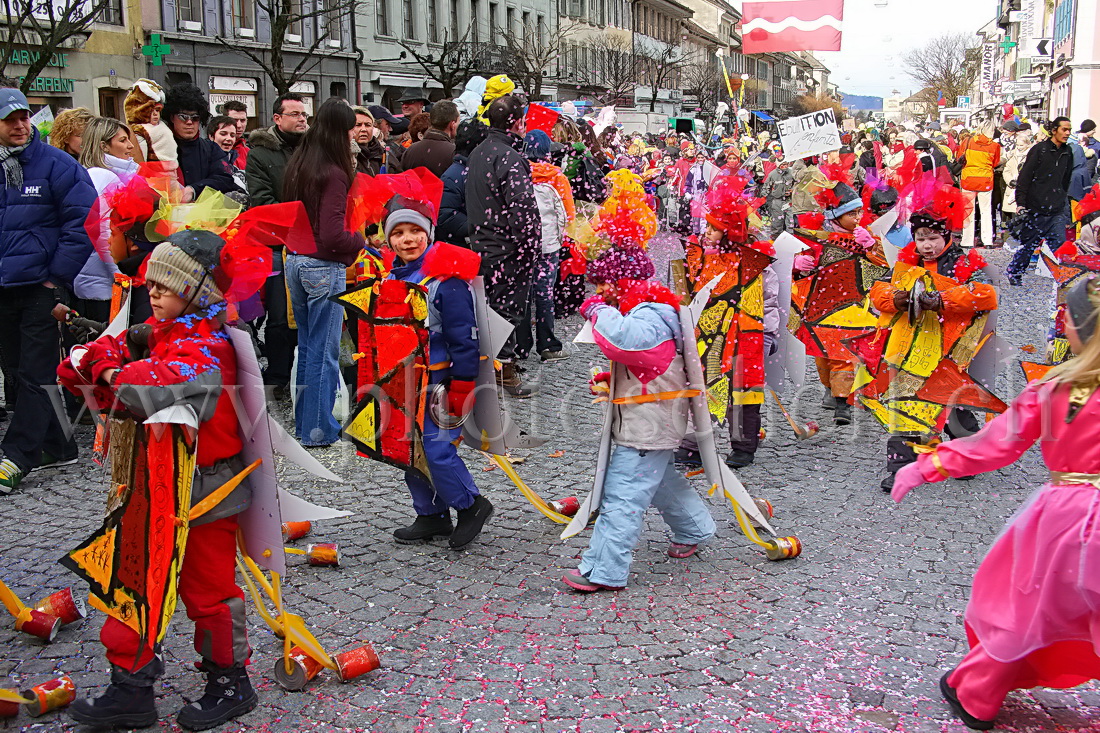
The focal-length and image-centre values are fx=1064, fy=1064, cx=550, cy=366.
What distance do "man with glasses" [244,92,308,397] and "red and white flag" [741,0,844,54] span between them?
289 inches

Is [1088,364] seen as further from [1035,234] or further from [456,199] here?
[1035,234]

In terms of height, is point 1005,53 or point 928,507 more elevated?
point 1005,53

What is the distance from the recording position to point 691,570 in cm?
473

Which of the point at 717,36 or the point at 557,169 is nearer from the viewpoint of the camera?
the point at 557,169

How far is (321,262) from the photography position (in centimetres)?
641

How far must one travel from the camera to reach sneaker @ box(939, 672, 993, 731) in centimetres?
337

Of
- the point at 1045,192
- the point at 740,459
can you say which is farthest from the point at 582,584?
the point at 1045,192

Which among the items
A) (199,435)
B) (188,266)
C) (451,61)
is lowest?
(199,435)

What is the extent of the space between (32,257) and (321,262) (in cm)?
157

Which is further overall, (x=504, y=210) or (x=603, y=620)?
(x=504, y=210)

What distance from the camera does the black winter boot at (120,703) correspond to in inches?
129

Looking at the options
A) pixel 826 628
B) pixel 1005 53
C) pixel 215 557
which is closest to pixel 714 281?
pixel 826 628

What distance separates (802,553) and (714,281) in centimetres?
186

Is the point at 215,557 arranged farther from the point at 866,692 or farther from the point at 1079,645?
the point at 1079,645
